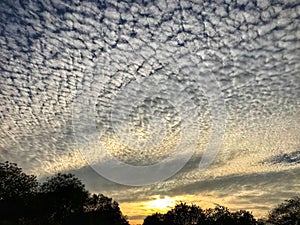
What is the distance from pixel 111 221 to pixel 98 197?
34.0 feet

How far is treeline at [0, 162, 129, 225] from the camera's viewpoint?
9225 cm

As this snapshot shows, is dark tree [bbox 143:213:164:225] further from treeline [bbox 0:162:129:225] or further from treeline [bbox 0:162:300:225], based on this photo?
treeline [bbox 0:162:129:225]

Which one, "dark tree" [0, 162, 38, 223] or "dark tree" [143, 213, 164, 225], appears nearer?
"dark tree" [0, 162, 38, 223]

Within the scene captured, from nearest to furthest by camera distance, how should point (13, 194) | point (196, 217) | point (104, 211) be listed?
point (13, 194) < point (104, 211) < point (196, 217)

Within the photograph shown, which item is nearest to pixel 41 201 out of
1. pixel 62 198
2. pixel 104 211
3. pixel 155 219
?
pixel 62 198

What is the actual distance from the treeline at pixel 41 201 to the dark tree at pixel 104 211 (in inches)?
180

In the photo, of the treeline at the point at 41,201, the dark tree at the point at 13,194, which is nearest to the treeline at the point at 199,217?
the treeline at the point at 41,201

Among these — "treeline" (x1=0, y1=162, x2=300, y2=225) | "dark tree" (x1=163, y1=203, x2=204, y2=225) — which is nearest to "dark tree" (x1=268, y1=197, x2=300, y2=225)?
"treeline" (x1=0, y1=162, x2=300, y2=225)

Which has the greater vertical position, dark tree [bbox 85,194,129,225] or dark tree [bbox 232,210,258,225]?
dark tree [bbox 85,194,129,225]

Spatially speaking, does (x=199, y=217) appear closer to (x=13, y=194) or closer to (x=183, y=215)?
(x=183, y=215)

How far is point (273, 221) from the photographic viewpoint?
388ft

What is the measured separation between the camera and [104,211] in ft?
464

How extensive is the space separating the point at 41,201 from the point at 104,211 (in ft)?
148

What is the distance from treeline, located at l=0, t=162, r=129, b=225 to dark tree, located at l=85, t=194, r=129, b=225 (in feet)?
A: 15.0
